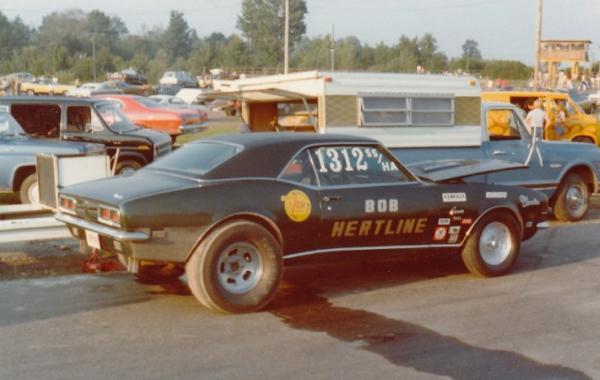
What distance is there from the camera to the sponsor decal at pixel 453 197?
8039 millimetres

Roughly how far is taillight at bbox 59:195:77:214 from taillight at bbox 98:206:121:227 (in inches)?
22.3

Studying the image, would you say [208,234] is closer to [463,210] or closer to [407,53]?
[463,210]

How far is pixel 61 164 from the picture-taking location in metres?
8.97

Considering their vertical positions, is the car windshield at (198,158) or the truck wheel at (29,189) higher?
the car windshield at (198,158)

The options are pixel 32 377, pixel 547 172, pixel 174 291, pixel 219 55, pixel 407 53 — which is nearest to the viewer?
pixel 32 377

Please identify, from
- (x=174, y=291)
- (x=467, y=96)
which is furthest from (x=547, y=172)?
(x=174, y=291)

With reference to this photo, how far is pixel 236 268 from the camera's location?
686 cm

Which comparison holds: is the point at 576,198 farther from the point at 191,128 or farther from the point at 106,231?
the point at 191,128

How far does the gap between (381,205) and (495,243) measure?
1.64 metres

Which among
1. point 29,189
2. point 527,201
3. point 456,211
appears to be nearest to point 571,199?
point 527,201

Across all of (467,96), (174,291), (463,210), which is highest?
(467,96)

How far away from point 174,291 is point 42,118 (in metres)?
6.82

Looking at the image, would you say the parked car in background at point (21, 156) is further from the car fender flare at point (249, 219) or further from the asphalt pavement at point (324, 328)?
the car fender flare at point (249, 219)

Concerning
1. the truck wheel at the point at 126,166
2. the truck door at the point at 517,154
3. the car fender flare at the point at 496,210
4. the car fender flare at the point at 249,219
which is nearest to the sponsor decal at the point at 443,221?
the car fender flare at the point at 496,210
